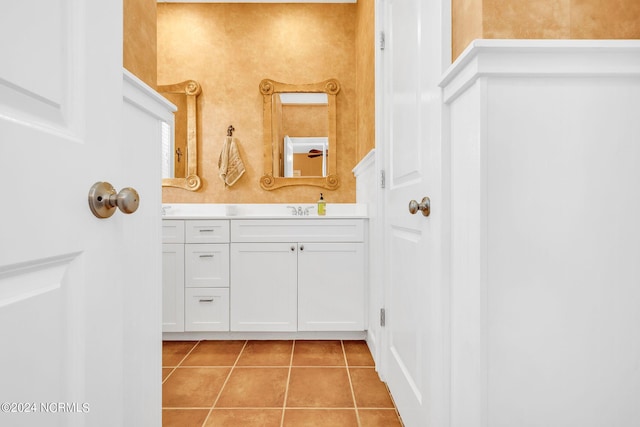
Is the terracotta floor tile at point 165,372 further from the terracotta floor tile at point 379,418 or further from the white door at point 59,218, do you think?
the white door at point 59,218

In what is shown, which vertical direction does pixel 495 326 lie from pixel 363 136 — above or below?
below

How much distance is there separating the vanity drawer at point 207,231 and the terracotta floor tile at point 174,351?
69 cm

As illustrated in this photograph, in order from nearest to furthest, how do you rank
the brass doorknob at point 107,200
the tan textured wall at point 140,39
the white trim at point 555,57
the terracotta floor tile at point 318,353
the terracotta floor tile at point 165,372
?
1. the brass doorknob at point 107,200
2. the white trim at point 555,57
3. the tan textured wall at point 140,39
4. the terracotta floor tile at point 165,372
5. the terracotta floor tile at point 318,353

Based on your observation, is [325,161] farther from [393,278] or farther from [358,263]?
[393,278]

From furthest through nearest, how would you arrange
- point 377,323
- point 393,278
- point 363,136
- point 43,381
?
point 363,136, point 377,323, point 393,278, point 43,381

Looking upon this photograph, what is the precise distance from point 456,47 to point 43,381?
3.56ft

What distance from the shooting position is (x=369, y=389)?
1.68 meters

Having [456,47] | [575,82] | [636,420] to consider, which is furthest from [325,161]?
[636,420]

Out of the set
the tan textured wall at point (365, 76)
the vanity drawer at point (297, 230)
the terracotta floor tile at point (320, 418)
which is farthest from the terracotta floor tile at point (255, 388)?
the tan textured wall at point (365, 76)

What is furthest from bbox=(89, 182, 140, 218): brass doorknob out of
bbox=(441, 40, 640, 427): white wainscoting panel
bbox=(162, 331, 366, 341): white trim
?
bbox=(162, 331, 366, 341): white trim

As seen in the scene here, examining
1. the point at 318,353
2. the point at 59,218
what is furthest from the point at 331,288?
the point at 59,218

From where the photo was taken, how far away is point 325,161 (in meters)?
2.92

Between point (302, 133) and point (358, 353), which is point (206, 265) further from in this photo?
point (302, 133)

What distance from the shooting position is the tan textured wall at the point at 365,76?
2.16m
